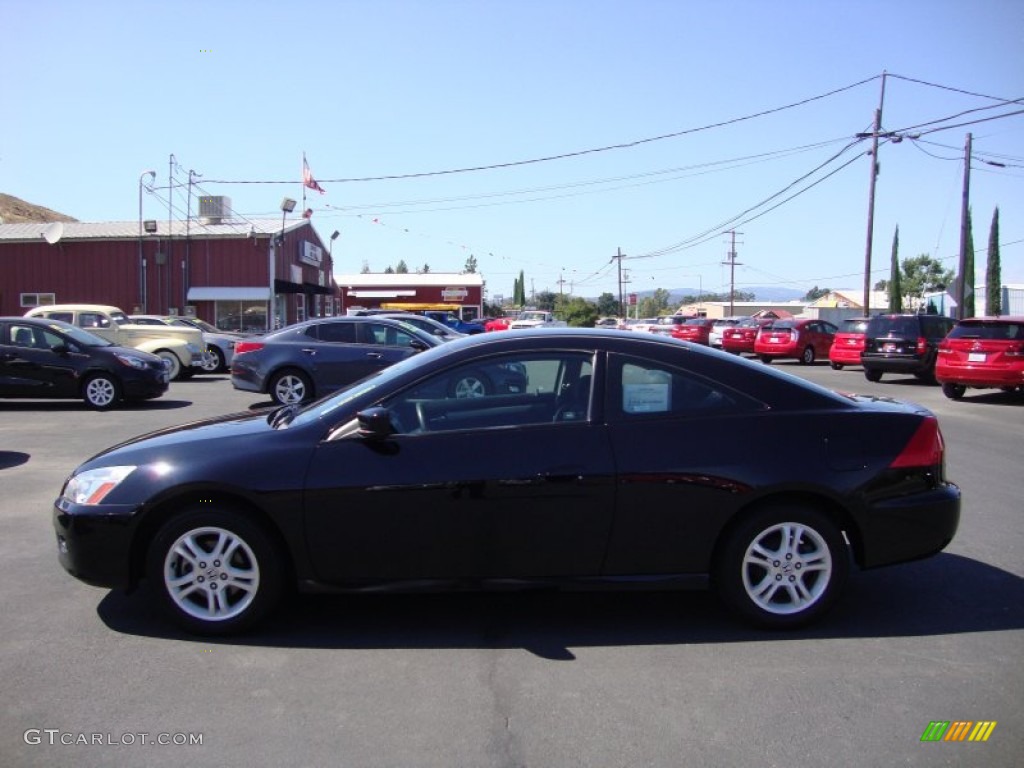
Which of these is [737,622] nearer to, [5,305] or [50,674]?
[50,674]

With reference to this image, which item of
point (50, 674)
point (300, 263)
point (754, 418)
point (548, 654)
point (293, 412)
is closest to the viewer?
point (50, 674)

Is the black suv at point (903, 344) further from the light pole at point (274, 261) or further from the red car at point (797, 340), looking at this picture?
the light pole at point (274, 261)

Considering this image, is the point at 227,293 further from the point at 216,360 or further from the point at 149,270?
the point at 216,360

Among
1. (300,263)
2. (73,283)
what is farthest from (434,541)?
(300,263)

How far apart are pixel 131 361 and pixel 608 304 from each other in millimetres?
122056

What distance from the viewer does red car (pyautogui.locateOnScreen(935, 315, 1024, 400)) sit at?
14.6m

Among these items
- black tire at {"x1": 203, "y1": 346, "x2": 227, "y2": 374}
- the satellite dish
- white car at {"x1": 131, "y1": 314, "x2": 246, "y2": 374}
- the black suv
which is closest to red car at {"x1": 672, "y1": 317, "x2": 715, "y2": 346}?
the black suv

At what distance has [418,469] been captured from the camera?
405 cm

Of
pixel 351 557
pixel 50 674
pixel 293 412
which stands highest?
pixel 293 412

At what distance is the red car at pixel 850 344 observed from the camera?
2419 centimetres

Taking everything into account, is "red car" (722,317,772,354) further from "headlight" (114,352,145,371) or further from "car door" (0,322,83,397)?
"car door" (0,322,83,397)

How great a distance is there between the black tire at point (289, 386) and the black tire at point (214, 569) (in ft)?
29.4

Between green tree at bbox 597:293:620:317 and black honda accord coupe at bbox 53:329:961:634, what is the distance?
118m

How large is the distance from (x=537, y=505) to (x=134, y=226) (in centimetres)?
3965
